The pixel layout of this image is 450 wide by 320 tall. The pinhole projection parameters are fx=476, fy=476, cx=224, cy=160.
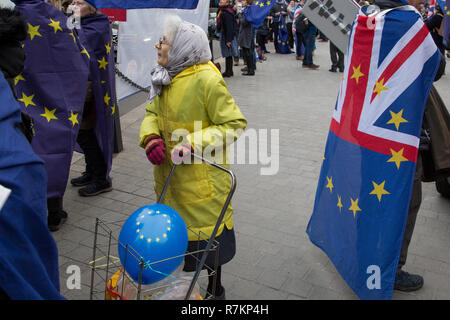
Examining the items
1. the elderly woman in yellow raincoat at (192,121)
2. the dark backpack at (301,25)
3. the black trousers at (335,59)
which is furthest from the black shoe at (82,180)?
the dark backpack at (301,25)

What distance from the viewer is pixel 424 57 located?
271 cm

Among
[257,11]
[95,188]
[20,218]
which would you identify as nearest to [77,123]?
[95,188]

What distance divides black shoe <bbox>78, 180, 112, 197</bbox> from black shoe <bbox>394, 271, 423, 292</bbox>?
297 centimetres

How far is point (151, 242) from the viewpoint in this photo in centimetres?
202

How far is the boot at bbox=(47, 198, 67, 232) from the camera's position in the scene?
4.08 metres

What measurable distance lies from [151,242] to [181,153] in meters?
0.60

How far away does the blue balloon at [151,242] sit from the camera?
2020 millimetres

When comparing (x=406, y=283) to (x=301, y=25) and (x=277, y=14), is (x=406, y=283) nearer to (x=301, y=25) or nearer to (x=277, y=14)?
(x=301, y=25)

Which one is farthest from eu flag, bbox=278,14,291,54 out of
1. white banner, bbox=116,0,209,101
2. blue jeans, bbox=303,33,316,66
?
white banner, bbox=116,0,209,101

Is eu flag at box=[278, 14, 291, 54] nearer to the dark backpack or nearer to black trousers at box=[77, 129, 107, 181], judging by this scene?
the dark backpack
